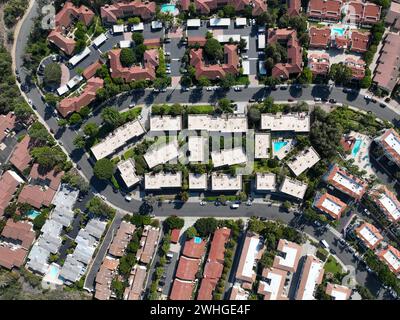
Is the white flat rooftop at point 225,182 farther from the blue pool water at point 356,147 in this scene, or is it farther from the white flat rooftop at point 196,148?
the blue pool water at point 356,147

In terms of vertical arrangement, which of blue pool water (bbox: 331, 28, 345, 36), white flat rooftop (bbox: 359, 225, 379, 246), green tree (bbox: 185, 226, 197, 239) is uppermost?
blue pool water (bbox: 331, 28, 345, 36)

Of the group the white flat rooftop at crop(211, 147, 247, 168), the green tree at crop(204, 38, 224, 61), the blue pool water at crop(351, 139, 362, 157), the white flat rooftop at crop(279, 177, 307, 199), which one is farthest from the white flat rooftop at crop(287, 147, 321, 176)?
the green tree at crop(204, 38, 224, 61)

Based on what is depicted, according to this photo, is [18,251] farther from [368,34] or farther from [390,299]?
[368,34]

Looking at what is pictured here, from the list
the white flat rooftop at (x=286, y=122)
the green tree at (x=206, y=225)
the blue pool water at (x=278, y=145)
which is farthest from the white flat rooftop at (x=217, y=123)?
the green tree at (x=206, y=225)

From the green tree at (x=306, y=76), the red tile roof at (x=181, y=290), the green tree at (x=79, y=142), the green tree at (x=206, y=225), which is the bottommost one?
the red tile roof at (x=181, y=290)

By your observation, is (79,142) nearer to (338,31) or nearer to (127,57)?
(127,57)

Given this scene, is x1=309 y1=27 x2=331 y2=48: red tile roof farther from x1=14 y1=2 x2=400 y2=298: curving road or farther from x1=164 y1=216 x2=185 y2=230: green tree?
x1=164 y1=216 x2=185 y2=230: green tree

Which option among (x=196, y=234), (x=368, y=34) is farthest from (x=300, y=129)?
(x=196, y=234)
